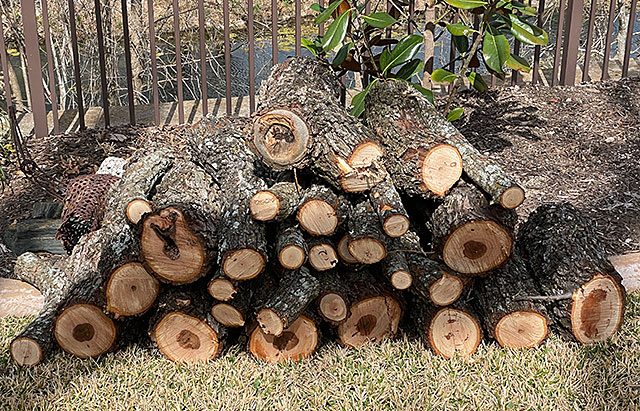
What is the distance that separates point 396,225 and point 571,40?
11.5ft

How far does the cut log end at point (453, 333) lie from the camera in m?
2.67

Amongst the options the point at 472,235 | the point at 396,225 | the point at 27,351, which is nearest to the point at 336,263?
the point at 396,225

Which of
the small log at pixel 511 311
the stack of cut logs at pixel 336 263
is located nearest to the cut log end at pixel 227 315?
the stack of cut logs at pixel 336 263

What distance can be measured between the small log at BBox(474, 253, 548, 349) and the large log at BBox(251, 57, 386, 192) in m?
0.67

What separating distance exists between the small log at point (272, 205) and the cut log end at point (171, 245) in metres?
0.26

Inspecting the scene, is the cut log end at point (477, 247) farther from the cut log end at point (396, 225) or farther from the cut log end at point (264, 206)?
the cut log end at point (264, 206)

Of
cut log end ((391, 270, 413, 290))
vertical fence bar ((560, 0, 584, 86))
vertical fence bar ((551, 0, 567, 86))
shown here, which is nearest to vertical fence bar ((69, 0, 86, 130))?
cut log end ((391, 270, 413, 290))

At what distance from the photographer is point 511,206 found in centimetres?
262

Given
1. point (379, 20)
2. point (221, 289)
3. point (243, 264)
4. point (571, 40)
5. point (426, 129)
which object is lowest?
point (221, 289)

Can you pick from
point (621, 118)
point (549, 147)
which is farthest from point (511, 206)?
point (621, 118)

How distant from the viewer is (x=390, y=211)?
2533mm

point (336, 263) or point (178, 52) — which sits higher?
point (178, 52)

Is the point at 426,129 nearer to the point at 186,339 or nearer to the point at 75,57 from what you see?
the point at 186,339

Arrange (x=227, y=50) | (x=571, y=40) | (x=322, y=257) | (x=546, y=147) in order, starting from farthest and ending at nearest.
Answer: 1. (x=571, y=40)
2. (x=227, y=50)
3. (x=546, y=147)
4. (x=322, y=257)
